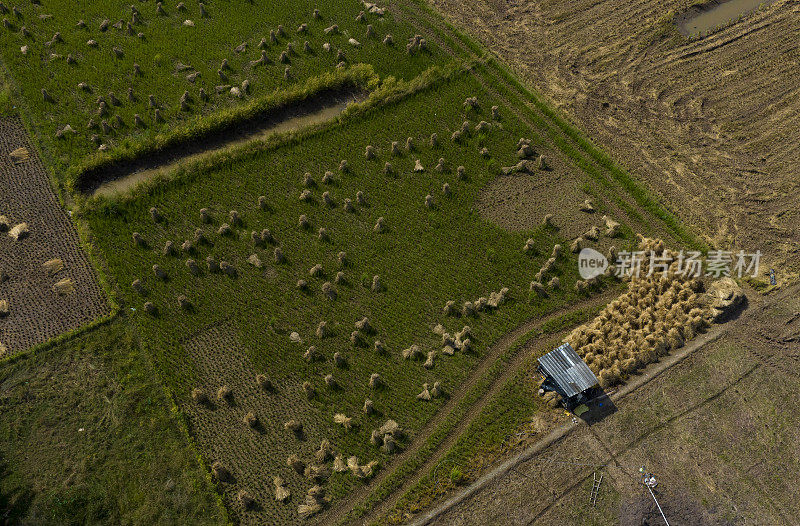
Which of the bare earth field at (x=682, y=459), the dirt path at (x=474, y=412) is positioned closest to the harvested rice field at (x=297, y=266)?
the dirt path at (x=474, y=412)

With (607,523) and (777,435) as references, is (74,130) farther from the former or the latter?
(777,435)

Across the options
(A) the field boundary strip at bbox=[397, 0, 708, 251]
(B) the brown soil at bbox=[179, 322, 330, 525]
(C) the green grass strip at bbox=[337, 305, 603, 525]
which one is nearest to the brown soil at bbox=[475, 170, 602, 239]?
(A) the field boundary strip at bbox=[397, 0, 708, 251]

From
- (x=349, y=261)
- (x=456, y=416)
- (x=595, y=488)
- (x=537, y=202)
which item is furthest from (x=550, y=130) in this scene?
(x=595, y=488)

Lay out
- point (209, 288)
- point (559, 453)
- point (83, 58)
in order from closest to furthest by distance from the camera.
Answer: point (559, 453), point (209, 288), point (83, 58)

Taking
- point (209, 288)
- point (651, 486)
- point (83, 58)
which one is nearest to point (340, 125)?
point (209, 288)

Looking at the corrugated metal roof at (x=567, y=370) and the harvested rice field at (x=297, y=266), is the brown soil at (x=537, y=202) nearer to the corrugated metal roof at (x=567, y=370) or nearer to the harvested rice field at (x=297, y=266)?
the harvested rice field at (x=297, y=266)

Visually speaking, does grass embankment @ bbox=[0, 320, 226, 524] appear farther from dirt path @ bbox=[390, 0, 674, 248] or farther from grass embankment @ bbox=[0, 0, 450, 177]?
dirt path @ bbox=[390, 0, 674, 248]
